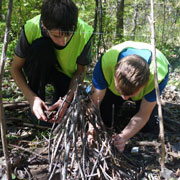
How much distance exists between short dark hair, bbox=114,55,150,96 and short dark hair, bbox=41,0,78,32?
21.0 inches

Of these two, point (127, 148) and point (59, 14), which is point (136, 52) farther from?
point (127, 148)

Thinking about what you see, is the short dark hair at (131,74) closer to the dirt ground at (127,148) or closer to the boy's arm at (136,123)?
the boy's arm at (136,123)

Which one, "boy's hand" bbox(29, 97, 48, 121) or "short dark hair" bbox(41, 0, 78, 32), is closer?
"short dark hair" bbox(41, 0, 78, 32)

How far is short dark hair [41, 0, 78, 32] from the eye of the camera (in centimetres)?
181

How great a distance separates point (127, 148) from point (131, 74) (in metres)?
0.83

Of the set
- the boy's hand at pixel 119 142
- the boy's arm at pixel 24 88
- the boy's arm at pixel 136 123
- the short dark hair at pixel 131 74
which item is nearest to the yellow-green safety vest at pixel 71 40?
the boy's arm at pixel 24 88

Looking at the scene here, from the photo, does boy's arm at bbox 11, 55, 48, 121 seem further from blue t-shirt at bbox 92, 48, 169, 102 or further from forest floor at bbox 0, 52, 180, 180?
blue t-shirt at bbox 92, 48, 169, 102

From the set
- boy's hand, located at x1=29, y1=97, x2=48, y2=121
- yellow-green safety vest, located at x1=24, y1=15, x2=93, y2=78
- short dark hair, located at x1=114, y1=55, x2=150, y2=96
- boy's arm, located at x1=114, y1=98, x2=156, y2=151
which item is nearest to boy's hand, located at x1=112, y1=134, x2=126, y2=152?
boy's arm, located at x1=114, y1=98, x2=156, y2=151

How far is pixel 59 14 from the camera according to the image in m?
1.80

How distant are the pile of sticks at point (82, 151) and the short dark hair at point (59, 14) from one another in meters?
0.52

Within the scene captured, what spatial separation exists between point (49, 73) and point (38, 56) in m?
0.36

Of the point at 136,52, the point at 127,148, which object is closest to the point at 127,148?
the point at 127,148

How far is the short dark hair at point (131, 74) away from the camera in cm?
174

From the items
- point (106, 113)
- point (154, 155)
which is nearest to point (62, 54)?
point (106, 113)
